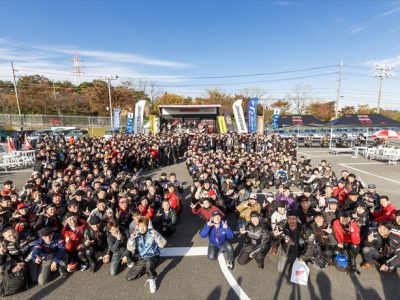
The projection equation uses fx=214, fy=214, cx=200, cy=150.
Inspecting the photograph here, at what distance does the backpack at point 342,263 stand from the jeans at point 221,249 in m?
2.04

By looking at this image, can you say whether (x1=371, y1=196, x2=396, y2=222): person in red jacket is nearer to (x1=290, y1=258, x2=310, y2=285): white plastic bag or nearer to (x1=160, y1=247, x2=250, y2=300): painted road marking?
(x1=290, y1=258, x2=310, y2=285): white plastic bag

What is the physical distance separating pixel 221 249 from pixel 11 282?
147 inches

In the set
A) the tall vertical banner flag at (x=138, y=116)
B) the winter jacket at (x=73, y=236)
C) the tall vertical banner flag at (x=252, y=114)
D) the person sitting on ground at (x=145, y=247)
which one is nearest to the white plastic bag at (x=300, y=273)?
the person sitting on ground at (x=145, y=247)

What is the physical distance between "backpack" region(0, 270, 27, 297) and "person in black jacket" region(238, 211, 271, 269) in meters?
3.98

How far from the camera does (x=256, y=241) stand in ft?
14.2

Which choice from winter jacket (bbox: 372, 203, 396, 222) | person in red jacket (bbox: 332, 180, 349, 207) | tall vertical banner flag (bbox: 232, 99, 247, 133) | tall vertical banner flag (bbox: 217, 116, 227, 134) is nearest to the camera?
winter jacket (bbox: 372, 203, 396, 222)

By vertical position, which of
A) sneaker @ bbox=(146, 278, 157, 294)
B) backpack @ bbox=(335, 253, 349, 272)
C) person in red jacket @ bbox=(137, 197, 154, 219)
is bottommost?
sneaker @ bbox=(146, 278, 157, 294)

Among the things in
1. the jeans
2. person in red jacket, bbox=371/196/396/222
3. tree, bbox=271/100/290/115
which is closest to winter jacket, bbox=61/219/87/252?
the jeans

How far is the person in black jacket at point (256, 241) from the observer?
14.1 ft

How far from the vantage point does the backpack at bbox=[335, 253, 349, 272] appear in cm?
412

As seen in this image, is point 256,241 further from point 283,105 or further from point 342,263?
point 283,105

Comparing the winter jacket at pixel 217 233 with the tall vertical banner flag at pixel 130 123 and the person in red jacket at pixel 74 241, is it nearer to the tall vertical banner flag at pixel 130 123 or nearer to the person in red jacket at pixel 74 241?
the person in red jacket at pixel 74 241

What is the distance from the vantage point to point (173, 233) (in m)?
5.70

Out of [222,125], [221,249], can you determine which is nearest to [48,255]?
[221,249]
